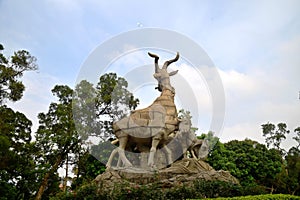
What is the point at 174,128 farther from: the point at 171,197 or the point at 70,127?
the point at 70,127

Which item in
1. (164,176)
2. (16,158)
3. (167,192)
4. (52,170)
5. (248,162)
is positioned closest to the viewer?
(167,192)

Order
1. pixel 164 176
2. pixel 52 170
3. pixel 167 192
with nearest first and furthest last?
pixel 167 192
pixel 164 176
pixel 52 170

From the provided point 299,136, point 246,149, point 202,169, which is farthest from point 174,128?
point 299,136

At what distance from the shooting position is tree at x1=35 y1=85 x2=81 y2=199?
18016mm

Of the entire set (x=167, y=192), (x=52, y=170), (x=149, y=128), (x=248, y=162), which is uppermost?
(x=248, y=162)

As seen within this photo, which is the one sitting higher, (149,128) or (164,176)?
(149,128)

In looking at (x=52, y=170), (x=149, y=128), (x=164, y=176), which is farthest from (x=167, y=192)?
(x=52, y=170)

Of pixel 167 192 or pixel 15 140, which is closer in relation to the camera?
pixel 167 192

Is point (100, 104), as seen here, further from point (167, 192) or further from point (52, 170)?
point (167, 192)

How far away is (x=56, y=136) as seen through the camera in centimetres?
1816

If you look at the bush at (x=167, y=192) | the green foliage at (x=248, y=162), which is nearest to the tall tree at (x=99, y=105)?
the green foliage at (x=248, y=162)

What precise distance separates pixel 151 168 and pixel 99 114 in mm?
10130

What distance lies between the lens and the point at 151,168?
9258 mm

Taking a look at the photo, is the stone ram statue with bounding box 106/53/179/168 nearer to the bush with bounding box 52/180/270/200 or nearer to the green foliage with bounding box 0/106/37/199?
the bush with bounding box 52/180/270/200
